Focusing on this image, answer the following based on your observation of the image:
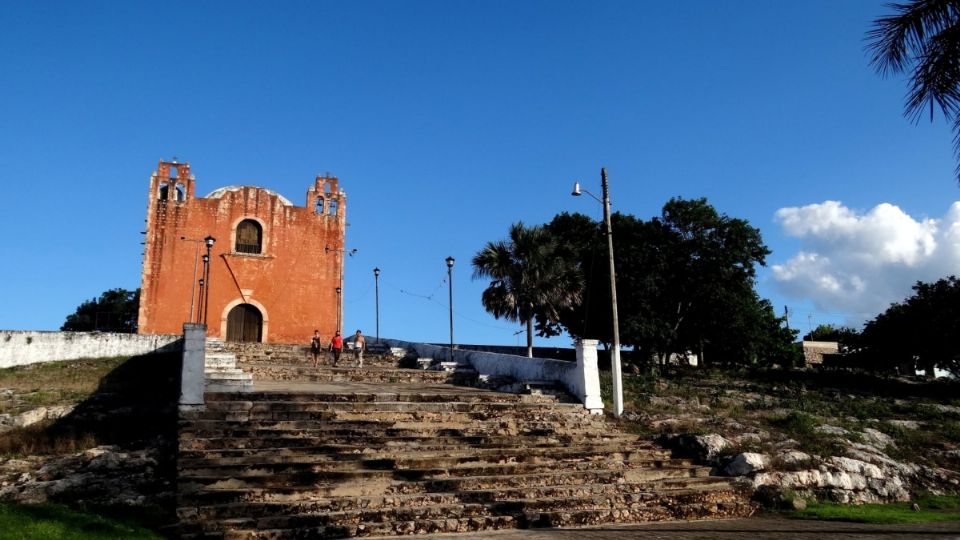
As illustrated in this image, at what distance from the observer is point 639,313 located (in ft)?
100

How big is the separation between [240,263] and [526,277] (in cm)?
1289

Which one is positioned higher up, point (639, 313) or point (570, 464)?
point (639, 313)

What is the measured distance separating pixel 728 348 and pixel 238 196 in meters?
24.8

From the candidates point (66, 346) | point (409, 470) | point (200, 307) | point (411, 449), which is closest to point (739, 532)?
point (409, 470)

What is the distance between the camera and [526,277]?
26297mm

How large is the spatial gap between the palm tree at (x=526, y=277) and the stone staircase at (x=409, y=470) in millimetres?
14290

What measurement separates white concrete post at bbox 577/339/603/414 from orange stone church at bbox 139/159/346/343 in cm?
1940

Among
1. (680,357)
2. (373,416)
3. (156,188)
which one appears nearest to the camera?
(373,416)

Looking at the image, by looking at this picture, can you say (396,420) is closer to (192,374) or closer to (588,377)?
(192,374)

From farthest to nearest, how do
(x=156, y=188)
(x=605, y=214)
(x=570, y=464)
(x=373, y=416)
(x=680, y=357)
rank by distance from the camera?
(x=680, y=357), (x=156, y=188), (x=605, y=214), (x=373, y=416), (x=570, y=464)

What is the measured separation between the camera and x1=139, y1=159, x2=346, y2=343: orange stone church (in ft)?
92.5

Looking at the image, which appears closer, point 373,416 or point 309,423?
point 309,423

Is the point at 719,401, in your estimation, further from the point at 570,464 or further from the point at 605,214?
the point at 570,464

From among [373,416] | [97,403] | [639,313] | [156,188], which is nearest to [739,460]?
[373,416]
